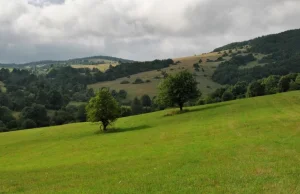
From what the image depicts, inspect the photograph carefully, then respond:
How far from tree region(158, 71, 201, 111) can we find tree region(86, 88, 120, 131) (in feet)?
54.3

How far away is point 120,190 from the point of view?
824 inches

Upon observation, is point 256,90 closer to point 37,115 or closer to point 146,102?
point 146,102

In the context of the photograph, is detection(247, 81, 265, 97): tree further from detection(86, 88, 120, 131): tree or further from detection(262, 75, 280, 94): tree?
detection(86, 88, 120, 131): tree

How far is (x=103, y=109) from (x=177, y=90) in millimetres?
22303

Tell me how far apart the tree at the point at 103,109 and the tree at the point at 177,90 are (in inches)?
652

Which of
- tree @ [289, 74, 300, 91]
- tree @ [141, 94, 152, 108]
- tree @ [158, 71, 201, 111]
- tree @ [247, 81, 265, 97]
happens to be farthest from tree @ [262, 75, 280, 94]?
tree @ [141, 94, 152, 108]

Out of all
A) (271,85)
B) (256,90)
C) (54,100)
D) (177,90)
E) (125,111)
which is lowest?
(125,111)

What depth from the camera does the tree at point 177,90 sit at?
93.2m

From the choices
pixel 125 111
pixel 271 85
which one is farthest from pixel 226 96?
pixel 125 111

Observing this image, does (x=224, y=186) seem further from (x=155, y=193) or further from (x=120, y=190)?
(x=120, y=190)

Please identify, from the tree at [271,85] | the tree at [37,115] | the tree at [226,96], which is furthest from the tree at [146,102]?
the tree at [271,85]

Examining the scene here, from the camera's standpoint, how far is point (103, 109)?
80312 millimetres

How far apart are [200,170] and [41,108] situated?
135263 mm

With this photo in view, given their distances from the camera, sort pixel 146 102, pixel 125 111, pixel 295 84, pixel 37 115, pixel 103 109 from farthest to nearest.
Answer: pixel 146 102 < pixel 37 115 < pixel 125 111 < pixel 295 84 < pixel 103 109
